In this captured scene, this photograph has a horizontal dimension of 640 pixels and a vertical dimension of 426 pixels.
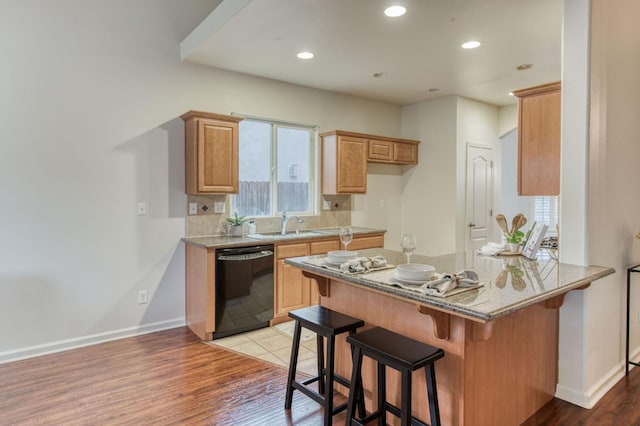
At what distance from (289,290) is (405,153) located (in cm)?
280

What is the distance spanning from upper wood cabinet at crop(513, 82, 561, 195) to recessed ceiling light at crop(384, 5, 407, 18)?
1107 mm

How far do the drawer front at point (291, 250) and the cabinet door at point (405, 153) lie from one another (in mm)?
2174

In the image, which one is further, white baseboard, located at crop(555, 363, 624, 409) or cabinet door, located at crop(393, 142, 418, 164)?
cabinet door, located at crop(393, 142, 418, 164)

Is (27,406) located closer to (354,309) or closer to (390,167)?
(354,309)

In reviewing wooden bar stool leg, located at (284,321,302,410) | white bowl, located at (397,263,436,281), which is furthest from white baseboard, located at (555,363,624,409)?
wooden bar stool leg, located at (284,321,302,410)

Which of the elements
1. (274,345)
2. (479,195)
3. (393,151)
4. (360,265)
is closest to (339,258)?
(360,265)

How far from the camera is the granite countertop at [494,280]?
1678 millimetres

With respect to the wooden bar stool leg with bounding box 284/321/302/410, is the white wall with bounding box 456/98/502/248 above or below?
above

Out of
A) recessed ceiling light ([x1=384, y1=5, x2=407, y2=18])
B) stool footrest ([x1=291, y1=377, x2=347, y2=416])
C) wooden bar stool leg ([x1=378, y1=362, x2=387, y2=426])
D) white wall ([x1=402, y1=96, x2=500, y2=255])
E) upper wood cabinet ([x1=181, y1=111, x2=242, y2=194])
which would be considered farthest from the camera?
white wall ([x1=402, y1=96, x2=500, y2=255])

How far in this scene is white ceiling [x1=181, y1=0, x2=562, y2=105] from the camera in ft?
9.43

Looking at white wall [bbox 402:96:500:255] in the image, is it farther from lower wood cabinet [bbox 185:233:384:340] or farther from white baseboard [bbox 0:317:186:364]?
white baseboard [bbox 0:317:186:364]

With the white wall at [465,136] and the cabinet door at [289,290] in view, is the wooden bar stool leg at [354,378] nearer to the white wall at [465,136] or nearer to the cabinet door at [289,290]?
the cabinet door at [289,290]

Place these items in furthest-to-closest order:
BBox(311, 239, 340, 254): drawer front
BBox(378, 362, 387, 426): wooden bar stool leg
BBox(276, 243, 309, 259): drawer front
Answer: BBox(311, 239, 340, 254): drawer front < BBox(276, 243, 309, 259): drawer front < BBox(378, 362, 387, 426): wooden bar stool leg

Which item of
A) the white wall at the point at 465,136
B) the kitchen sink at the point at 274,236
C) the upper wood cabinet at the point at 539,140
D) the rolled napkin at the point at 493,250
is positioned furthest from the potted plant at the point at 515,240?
the white wall at the point at 465,136
